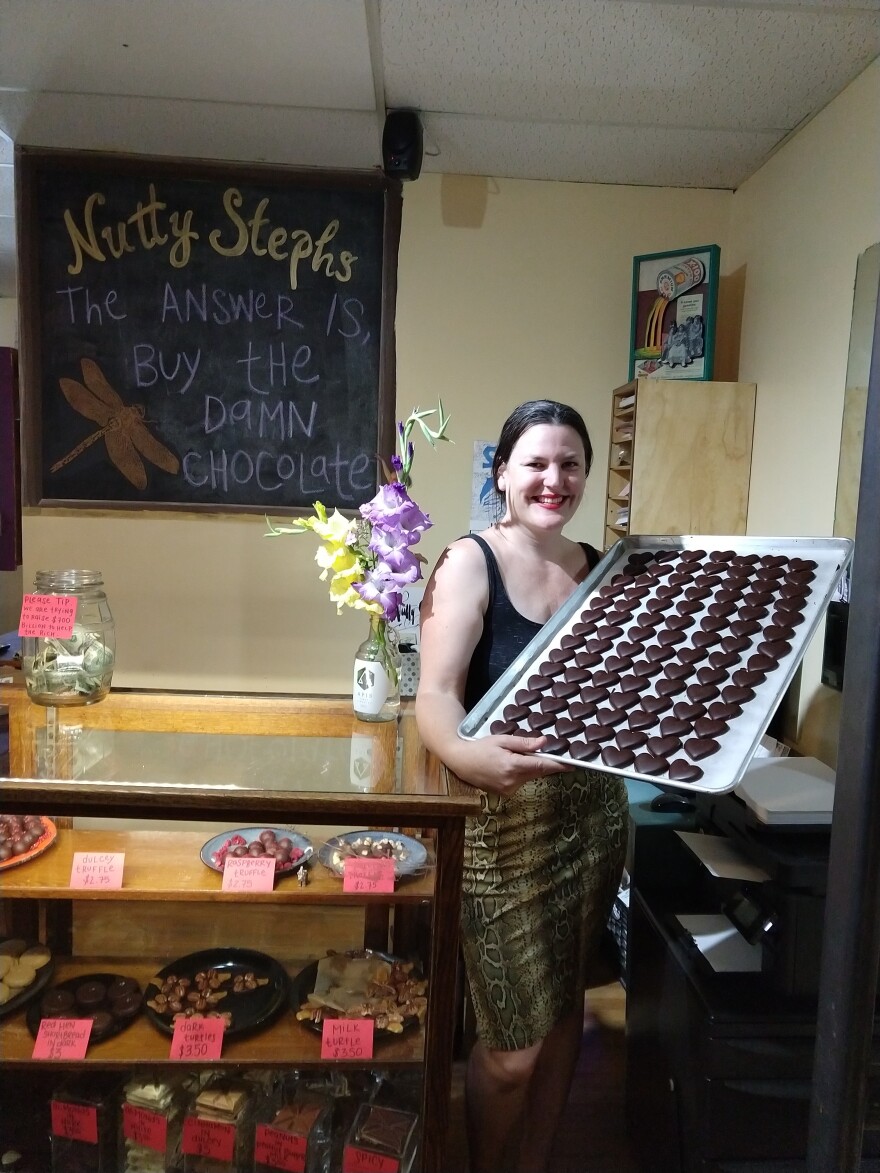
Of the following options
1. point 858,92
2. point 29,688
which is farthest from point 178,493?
point 858,92

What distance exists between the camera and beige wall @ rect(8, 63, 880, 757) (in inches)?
85.0

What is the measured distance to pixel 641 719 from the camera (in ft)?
3.38

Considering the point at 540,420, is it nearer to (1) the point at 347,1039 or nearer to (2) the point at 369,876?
(2) the point at 369,876

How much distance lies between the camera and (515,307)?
2180mm

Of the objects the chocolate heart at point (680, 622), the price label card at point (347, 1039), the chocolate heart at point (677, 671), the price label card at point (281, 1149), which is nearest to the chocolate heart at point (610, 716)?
the chocolate heart at point (677, 671)

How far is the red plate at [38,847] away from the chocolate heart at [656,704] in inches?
37.0

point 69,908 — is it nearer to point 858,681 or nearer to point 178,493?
point 178,493

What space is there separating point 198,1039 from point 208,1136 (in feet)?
0.63

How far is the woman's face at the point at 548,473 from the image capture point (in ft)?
4.08

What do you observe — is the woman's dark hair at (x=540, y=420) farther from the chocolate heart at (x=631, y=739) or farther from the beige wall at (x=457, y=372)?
the beige wall at (x=457, y=372)

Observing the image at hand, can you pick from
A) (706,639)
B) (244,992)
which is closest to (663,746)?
(706,639)

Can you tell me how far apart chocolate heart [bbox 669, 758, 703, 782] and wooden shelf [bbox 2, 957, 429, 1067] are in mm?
656

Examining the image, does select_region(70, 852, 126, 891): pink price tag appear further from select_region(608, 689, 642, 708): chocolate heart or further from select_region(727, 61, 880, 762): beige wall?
select_region(727, 61, 880, 762): beige wall

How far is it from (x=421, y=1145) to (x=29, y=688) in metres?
0.97
